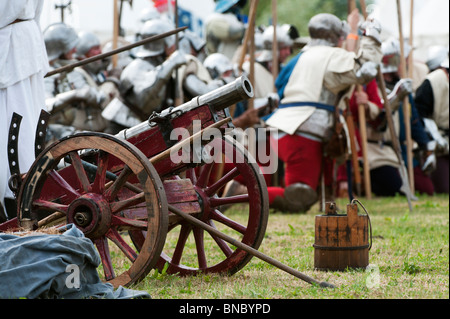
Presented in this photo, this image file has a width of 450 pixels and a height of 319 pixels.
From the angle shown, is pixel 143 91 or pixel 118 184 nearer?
pixel 118 184

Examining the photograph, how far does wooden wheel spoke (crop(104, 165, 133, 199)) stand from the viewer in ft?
11.5

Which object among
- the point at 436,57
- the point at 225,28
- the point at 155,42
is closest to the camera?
the point at 155,42

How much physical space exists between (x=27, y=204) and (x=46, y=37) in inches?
185

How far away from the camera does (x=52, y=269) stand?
305 cm

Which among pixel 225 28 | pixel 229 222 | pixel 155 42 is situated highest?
pixel 225 28

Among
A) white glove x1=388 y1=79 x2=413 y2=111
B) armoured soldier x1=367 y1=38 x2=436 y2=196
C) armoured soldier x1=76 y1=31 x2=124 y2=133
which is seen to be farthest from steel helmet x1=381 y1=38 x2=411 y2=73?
armoured soldier x1=76 y1=31 x2=124 y2=133

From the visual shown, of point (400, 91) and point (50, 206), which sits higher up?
point (400, 91)

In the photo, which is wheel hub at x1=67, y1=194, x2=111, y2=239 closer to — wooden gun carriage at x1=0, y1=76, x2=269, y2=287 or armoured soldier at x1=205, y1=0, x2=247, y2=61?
wooden gun carriage at x1=0, y1=76, x2=269, y2=287

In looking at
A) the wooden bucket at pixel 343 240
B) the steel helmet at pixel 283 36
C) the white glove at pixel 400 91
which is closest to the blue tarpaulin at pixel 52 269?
the wooden bucket at pixel 343 240

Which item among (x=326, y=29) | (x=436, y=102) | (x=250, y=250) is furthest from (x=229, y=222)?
(x=436, y=102)

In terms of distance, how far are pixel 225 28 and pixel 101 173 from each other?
798cm

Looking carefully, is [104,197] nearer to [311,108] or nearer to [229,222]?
[229,222]
